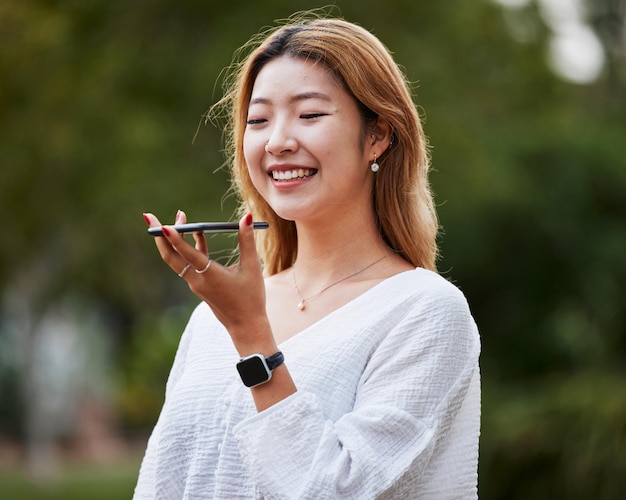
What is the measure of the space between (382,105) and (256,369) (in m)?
0.76

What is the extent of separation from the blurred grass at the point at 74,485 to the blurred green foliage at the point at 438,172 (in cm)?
152

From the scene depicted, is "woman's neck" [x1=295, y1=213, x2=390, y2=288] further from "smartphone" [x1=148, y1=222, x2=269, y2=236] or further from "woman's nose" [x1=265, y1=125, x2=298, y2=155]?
"smartphone" [x1=148, y1=222, x2=269, y2=236]

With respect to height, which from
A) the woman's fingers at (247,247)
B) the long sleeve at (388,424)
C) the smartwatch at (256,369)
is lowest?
the long sleeve at (388,424)

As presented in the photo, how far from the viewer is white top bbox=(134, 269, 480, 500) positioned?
2.11 metres

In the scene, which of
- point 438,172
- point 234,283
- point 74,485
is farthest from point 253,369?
point 74,485

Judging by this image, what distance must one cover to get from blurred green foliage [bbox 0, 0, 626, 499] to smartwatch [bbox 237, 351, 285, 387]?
5.92m

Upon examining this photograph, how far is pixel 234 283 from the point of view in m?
2.11

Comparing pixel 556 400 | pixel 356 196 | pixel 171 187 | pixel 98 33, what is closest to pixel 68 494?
pixel 171 187

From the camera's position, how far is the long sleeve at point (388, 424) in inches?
82.6

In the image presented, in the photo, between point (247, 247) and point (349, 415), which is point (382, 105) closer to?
point (247, 247)

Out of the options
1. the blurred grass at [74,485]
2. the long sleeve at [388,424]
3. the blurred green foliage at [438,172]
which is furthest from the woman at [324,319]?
the blurred grass at [74,485]

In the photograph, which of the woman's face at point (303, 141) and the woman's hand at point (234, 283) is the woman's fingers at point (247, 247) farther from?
the woman's face at point (303, 141)

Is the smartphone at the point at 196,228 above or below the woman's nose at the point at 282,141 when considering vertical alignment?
below

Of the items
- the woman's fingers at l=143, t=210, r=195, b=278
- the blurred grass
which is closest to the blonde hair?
the woman's fingers at l=143, t=210, r=195, b=278
